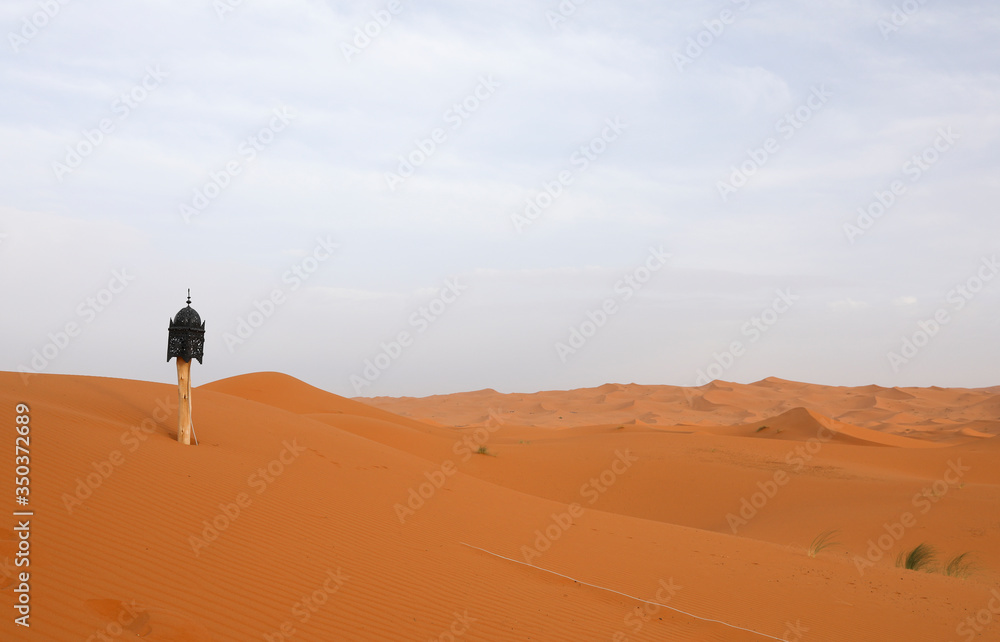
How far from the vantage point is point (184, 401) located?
9.35 m

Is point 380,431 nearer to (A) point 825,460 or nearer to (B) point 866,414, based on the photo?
(A) point 825,460

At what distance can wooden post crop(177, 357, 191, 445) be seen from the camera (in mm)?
9133

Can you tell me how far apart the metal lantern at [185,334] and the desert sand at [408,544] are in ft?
3.97

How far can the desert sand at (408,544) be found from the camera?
4.94m

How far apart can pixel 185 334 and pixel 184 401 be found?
41.1 inches

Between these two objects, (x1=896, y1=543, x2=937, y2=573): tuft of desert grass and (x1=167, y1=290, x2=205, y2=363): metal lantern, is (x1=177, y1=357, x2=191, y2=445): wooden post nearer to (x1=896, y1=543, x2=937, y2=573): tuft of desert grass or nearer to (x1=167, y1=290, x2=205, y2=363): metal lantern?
(x1=167, y1=290, x2=205, y2=363): metal lantern

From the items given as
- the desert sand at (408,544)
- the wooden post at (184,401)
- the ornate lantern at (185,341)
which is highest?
the ornate lantern at (185,341)

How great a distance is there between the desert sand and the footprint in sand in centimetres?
2

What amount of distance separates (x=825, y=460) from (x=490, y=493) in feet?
46.9

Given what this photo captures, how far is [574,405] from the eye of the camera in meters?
58.9

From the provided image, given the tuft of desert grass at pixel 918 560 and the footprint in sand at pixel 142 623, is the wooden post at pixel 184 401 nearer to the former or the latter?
the footprint in sand at pixel 142 623

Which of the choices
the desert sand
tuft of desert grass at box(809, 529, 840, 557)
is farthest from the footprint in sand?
tuft of desert grass at box(809, 529, 840, 557)

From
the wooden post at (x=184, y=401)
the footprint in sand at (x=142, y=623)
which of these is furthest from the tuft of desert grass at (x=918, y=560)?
the wooden post at (x=184, y=401)

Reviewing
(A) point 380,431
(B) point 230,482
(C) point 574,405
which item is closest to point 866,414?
(C) point 574,405
